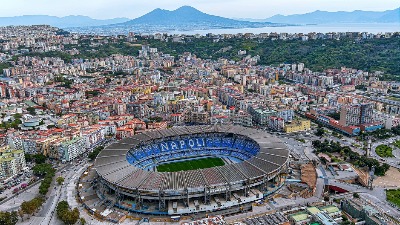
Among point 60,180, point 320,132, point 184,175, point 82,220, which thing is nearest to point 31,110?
point 60,180

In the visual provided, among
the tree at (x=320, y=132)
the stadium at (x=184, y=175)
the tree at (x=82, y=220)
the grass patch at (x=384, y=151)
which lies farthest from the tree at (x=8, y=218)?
the grass patch at (x=384, y=151)

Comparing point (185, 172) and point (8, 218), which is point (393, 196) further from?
point (8, 218)

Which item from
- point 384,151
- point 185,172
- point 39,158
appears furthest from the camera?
point 384,151

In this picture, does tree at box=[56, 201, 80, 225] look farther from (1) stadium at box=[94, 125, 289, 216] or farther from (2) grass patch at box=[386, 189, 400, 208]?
(2) grass patch at box=[386, 189, 400, 208]

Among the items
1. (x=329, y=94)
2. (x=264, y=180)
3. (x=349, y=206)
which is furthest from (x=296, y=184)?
(x=329, y=94)

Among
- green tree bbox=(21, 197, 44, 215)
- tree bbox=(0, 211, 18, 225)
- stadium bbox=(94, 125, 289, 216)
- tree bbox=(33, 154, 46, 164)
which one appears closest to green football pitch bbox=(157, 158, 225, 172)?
stadium bbox=(94, 125, 289, 216)

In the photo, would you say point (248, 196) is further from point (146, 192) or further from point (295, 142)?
point (295, 142)
